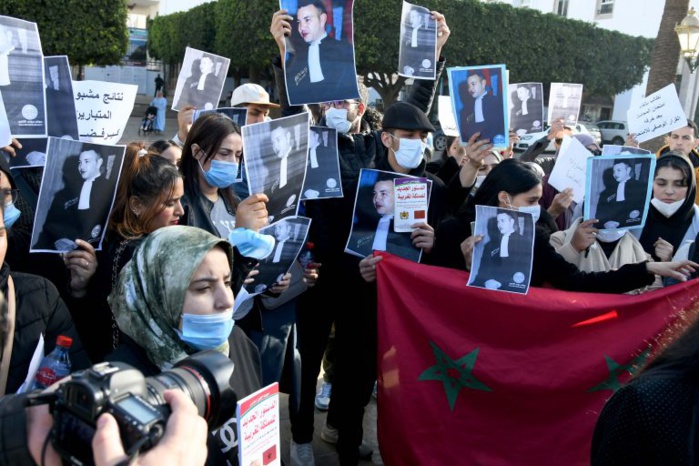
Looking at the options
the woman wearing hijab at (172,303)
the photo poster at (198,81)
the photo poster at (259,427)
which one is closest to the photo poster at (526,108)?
the photo poster at (198,81)

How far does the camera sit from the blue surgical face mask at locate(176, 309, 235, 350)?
70.2 inches

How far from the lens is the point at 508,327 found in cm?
306

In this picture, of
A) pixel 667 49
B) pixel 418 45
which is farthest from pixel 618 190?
pixel 667 49

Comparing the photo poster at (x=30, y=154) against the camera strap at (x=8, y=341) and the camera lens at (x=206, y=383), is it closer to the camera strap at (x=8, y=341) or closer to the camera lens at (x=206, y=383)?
the camera strap at (x=8, y=341)

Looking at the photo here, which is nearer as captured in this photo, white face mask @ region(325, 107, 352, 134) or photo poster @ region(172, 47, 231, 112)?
white face mask @ region(325, 107, 352, 134)

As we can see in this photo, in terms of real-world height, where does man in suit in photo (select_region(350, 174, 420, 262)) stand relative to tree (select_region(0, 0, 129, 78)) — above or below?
below

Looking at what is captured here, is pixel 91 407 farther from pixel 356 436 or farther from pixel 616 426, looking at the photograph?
pixel 356 436

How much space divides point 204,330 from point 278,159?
3.34 feet

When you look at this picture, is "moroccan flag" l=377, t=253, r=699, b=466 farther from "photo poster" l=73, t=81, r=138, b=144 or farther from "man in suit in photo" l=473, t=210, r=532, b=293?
"photo poster" l=73, t=81, r=138, b=144

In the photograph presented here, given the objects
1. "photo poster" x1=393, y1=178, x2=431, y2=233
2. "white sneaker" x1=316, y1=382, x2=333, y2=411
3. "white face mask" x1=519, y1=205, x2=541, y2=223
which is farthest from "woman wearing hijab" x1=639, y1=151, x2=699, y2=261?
"white sneaker" x1=316, y1=382, x2=333, y2=411

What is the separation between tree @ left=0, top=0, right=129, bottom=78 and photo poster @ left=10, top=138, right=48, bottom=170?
13.2 metres

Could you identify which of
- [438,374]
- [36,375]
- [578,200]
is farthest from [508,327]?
[36,375]

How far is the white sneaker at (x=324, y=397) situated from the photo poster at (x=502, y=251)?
5.43ft

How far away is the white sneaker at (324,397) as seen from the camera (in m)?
4.16
